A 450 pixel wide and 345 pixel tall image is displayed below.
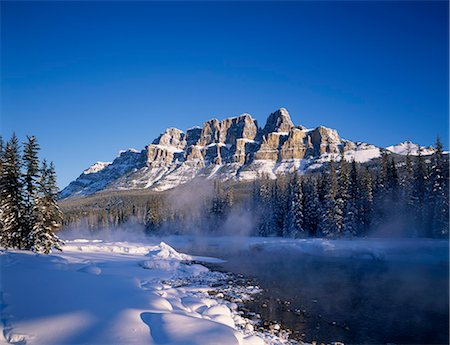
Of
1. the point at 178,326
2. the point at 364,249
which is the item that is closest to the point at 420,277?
the point at 364,249

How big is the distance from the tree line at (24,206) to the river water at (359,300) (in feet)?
67.6

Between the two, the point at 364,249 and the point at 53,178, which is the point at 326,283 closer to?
the point at 364,249

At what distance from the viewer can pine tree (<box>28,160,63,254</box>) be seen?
29.3m

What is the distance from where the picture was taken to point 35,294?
11.8 meters

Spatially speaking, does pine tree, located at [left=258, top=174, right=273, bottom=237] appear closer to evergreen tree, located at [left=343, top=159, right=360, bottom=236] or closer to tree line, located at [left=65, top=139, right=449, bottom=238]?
tree line, located at [left=65, top=139, right=449, bottom=238]

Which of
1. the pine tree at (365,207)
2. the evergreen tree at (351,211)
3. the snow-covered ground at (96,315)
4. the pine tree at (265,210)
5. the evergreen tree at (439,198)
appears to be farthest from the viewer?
the pine tree at (265,210)

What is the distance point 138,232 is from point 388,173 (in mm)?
91413

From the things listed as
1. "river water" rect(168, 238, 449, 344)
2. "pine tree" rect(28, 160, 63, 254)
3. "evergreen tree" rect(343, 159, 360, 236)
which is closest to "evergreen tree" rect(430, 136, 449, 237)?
"river water" rect(168, 238, 449, 344)

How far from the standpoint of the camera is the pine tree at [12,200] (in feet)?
93.8

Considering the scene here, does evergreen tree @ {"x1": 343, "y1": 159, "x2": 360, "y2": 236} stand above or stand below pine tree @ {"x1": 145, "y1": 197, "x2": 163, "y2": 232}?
above

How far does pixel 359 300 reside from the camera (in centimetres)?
1811

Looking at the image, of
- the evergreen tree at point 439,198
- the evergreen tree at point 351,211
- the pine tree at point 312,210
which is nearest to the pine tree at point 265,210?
the pine tree at point 312,210

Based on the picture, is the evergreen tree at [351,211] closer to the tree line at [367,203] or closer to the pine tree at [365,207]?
the tree line at [367,203]

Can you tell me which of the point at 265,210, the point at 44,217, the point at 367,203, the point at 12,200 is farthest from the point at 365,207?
the point at 12,200
